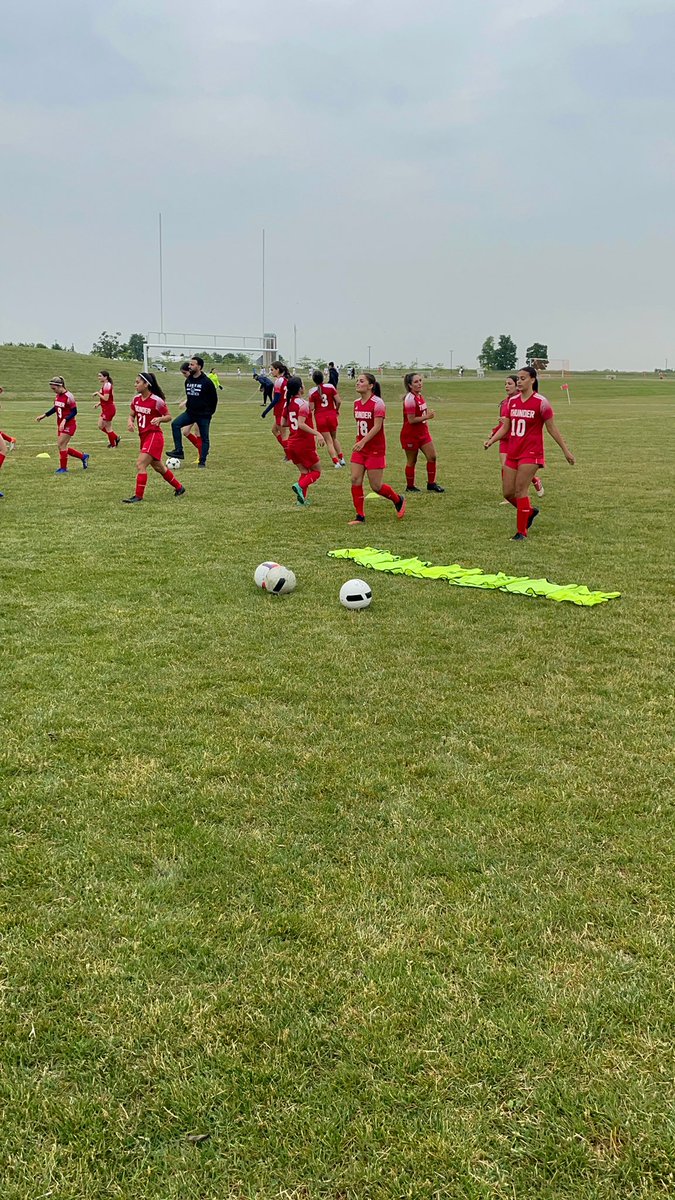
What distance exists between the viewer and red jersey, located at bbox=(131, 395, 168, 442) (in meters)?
11.9

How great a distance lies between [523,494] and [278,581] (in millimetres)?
3719

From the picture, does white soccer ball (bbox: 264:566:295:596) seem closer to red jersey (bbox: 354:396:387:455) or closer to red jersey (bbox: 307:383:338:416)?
red jersey (bbox: 354:396:387:455)

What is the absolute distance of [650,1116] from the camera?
204 cm

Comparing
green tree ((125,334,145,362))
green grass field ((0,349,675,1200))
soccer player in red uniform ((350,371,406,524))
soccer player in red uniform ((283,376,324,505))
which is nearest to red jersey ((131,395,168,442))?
soccer player in red uniform ((283,376,324,505))

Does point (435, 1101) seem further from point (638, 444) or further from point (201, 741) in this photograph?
point (638, 444)

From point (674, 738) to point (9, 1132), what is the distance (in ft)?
11.7

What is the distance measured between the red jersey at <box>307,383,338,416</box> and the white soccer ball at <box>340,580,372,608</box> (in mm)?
9392

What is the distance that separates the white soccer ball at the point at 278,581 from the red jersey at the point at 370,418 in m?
3.24

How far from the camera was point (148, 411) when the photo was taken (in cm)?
1188

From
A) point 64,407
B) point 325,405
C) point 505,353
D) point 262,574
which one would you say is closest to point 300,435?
point 325,405

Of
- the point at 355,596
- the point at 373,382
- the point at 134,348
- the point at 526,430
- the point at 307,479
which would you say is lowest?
the point at 355,596

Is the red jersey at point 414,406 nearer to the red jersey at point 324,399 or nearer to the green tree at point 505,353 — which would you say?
the red jersey at point 324,399

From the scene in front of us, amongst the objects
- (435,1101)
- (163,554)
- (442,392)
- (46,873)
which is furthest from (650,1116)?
(442,392)

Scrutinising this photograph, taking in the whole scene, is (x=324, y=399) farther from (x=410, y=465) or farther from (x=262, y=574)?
(x=262, y=574)
